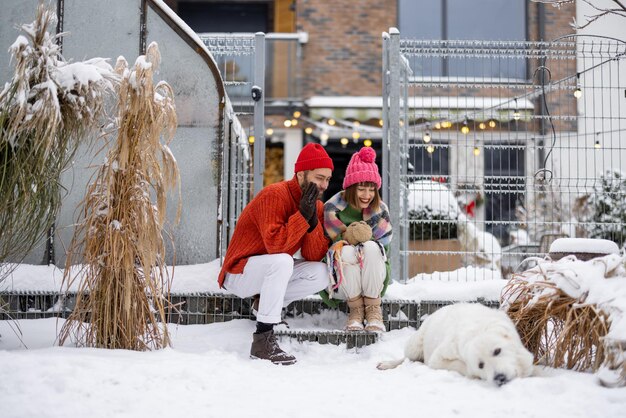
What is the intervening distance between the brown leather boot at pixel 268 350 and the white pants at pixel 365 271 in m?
0.60

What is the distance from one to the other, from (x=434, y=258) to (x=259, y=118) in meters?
2.43

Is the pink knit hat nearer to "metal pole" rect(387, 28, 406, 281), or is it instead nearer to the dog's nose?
"metal pole" rect(387, 28, 406, 281)

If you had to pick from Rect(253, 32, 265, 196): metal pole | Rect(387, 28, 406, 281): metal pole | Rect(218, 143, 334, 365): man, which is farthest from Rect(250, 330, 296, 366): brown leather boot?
Rect(253, 32, 265, 196): metal pole

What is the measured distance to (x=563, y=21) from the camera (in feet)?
36.7

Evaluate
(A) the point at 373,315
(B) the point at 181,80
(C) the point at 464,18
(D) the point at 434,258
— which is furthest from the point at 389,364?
(C) the point at 464,18

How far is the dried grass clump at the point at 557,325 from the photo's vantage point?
304 centimetres

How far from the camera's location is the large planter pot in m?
6.44

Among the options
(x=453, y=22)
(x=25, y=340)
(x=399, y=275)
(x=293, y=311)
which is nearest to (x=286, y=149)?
(x=453, y=22)

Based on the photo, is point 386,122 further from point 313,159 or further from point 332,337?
point 332,337

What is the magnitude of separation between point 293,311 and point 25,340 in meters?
1.67

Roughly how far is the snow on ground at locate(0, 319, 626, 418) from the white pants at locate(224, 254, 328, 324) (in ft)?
1.32

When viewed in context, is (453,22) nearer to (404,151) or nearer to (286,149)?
(286,149)

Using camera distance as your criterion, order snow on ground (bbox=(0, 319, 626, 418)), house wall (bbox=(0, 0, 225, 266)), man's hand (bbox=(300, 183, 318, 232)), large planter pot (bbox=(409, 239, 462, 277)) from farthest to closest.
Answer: large planter pot (bbox=(409, 239, 462, 277)) → house wall (bbox=(0, 0, 225, 266)) → man's hand (bbox=(300, 183, 318, 232)) → snow on ground (bbox=(0, 319, 626, 418))

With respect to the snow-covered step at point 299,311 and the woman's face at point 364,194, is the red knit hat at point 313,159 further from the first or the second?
the snow-covered step at point 299,311
